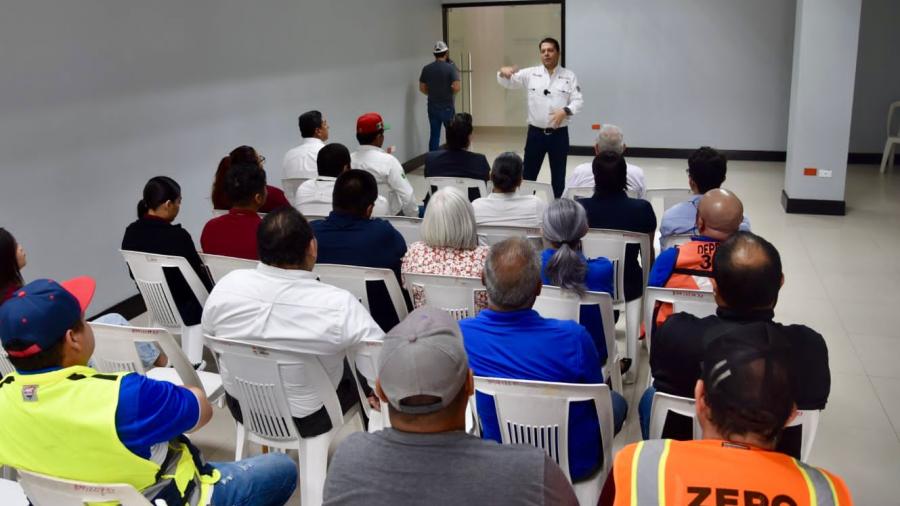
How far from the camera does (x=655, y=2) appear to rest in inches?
388

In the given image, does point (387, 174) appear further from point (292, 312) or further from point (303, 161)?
point (292, 312)

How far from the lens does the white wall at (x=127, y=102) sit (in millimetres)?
4383

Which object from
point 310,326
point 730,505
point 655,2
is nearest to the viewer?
point 730,505

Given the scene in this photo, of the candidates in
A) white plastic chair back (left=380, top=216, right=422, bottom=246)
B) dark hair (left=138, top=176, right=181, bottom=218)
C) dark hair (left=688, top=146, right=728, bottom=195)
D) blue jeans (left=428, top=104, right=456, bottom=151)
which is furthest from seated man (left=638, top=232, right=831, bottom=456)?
blue jeans (left=428, top=104, right=456, bottom=151)

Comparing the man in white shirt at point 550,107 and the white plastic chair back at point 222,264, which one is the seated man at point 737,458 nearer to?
the white plastic chair back at point 222,264

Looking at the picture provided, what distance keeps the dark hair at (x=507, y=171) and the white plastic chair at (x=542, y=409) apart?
6.85ft

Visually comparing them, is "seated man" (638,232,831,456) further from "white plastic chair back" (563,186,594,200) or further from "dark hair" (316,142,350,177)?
"dark hair" (316,142,350,177)

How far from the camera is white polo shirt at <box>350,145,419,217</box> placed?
5.32 meters

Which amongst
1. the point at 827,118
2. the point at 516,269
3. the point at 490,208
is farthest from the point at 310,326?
the point at 827,118

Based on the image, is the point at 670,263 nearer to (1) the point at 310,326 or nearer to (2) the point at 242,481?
(1) the point at 310,326

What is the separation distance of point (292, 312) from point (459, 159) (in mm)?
3200

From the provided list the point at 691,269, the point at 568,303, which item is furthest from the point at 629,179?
the point at 568,303

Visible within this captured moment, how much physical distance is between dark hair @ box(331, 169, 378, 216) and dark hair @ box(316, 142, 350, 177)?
1183 mm

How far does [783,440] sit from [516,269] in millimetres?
915
